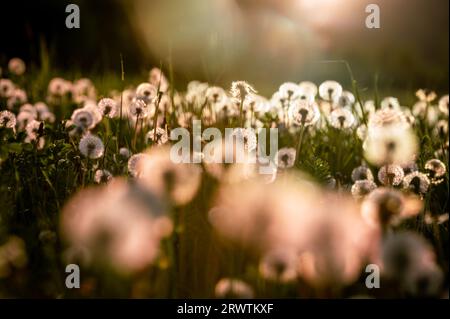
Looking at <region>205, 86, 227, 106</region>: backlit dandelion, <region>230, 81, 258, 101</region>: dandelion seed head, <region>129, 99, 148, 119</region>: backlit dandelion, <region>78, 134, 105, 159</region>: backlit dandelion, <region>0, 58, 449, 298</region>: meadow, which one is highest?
<region>205, 86, 227, 106</region>: backlit dandelion

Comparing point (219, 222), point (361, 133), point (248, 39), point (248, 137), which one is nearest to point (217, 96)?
point (361, 133)

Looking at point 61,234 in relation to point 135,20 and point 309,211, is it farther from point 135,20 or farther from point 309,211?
point 135,20

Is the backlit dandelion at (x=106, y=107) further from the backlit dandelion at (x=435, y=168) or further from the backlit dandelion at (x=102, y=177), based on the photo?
the backlit dandelion at (x=435, y=168)

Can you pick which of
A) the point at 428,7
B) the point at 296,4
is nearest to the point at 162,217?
the point at 296,4

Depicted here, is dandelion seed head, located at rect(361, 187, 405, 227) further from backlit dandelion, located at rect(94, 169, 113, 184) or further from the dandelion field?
backlit dandelion, located at rect(94, 169, 113, 184)

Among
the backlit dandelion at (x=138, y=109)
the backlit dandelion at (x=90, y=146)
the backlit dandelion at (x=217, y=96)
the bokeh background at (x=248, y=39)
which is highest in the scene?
the bokeh background at (x=248, y=39)

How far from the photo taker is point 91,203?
73cm

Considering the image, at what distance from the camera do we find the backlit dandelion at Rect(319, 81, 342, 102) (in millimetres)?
2539

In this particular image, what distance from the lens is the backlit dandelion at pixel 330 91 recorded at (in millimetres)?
2539

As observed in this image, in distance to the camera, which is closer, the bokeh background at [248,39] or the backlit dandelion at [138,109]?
the backlit dandelion at [138,109]

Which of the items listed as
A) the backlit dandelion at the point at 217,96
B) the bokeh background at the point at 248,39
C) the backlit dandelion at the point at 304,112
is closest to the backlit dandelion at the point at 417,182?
the backlit dandelion at the point at 304,112

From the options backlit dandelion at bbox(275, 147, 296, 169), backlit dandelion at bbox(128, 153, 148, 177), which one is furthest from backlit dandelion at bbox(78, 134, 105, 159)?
backlit dandelion at bbox(275, 147, 296, 169)

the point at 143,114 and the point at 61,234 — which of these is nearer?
the point at 61,234
